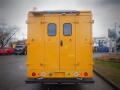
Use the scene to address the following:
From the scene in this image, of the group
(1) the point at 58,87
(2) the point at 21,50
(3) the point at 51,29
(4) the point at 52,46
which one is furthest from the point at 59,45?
(2) the point at 21,50

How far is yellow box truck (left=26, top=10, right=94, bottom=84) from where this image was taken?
8359 mm

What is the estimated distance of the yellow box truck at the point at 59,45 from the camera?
8.36 meters

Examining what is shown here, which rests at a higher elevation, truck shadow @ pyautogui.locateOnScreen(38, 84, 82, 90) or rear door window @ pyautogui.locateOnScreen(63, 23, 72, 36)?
rear door window @ pyautogui.locateOnScreen(63, 23, 72, 36)

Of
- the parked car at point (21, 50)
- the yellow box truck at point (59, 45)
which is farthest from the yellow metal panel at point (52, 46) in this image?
the parked car at point (21, 50)

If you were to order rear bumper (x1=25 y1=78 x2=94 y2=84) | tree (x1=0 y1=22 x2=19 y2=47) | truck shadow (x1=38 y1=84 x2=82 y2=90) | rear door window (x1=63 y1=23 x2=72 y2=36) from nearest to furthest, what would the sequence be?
1. rear bumper (x1=25 y1=78 x2=94 y2=84)
2. rear door window (x1=63 y1=23 x2=72 y2=36)
3. truck shadow (x1=38 y1=84 x2=82 y2=90)
4. tree (x1=0 y1=22 x2=19 y2=47)

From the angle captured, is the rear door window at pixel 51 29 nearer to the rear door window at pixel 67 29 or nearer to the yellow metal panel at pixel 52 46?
the yellow metal panel at pixel 52 46

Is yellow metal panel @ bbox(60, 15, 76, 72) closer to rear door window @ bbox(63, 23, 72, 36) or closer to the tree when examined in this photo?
rear door window @ bbox(63, 23, 72, 36)

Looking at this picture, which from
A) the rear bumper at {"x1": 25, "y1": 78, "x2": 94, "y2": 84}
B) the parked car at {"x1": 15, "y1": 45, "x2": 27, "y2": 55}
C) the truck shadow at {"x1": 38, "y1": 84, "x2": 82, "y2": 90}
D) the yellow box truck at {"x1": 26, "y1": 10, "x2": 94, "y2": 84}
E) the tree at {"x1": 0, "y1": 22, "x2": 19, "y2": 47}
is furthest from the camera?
the tree at {"x1": 0, "y1": 22, "x2": 19, "y2": 47}

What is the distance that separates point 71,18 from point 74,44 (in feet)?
3.31

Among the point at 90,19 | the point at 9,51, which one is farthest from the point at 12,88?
the point at 9,51

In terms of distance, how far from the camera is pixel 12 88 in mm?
9352

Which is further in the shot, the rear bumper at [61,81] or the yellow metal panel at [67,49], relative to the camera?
the yellow metal panel at [67,49]

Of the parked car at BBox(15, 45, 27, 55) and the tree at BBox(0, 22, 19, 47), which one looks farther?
the tree at BBox(0, 22, 19, 47)

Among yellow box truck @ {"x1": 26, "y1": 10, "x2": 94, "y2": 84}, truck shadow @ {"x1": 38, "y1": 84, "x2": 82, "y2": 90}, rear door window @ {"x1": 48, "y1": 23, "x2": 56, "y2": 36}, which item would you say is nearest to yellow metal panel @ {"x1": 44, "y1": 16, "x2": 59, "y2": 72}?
yellow box truck @ {"x1": 26, "y1": 10, "x2": 94, "y2": 84}
